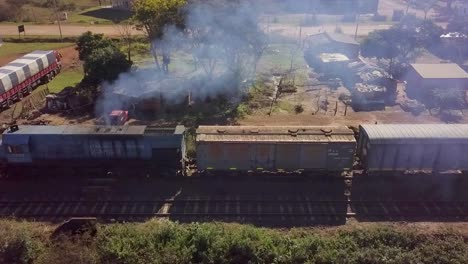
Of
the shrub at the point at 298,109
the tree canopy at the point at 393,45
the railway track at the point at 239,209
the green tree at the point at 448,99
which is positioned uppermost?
the tree canopy at the point at 393,45

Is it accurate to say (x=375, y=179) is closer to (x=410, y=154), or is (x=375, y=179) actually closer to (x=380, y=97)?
(x=410, y=154)

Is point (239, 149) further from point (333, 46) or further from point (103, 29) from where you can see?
point (103, 29)

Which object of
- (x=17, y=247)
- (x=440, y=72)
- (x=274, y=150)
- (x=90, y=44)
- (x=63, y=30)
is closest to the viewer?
(x=17, y=247)

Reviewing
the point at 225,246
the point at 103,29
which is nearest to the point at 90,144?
the point at 225,246

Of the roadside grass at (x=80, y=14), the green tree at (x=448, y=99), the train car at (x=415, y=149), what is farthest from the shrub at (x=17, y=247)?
the roadside grass at (x=80, y=14)

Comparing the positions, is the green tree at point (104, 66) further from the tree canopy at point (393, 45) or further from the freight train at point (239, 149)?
the tree canopy at point (393, 45)

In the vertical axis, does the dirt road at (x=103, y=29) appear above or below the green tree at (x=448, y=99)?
above

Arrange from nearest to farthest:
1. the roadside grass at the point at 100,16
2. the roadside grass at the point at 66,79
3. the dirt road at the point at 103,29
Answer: the roadside grass at the point at 66,79
the dirt road at the point at 103,29
the roadside grass at the point at 100,16
